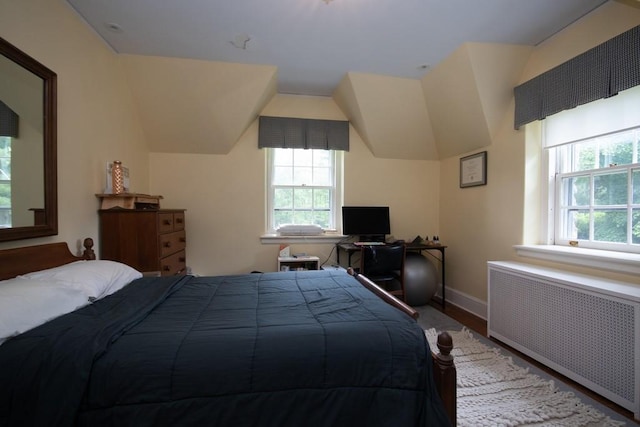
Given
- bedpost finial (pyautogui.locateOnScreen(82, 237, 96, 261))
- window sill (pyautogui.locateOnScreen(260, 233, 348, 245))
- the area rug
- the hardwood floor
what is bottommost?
the hardwood floor

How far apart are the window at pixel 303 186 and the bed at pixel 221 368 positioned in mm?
2293

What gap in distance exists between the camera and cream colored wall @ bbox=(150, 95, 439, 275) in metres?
3.16

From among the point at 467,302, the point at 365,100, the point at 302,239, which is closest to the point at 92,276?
the point at 302,239

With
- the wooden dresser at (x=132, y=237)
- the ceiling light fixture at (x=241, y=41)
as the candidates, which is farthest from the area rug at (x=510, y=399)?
the ceiling light fixture at (x=241, y=41)

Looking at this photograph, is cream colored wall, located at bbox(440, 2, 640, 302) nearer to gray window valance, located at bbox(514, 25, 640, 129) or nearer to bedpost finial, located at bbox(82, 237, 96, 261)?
gray window valance, located at bbox(514, 25, 640, 129)

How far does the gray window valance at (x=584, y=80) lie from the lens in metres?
1.72

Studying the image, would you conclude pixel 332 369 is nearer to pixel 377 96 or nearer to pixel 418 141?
pixel 377 96

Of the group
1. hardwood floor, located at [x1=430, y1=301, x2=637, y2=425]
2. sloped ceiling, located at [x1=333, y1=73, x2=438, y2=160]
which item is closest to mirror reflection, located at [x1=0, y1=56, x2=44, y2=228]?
sloped ceiling, located at [x1=333, y1=73, x2=438, y2=160]

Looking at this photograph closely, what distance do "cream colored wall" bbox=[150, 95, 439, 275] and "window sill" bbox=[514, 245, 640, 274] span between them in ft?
5.55

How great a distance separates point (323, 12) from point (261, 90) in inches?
43.0

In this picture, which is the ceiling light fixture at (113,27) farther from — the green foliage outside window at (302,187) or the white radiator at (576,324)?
the white radiator at (576,324)

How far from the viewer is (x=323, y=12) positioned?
196cm

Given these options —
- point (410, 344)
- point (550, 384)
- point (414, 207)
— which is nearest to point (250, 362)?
point (410, 344)

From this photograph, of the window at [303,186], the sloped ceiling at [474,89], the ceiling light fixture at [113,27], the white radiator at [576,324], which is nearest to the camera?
the white radiator at [576,324]
